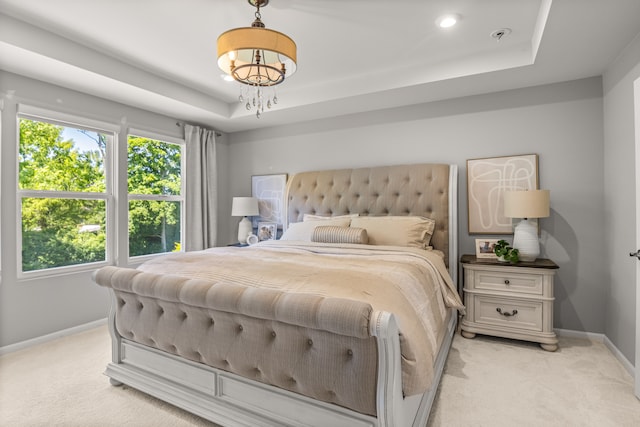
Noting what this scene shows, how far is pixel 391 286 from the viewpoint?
1.64 metres

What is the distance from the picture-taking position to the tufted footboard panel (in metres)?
1.30

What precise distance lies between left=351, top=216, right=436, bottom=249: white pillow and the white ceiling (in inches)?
50.2

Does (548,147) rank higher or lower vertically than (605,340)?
higher

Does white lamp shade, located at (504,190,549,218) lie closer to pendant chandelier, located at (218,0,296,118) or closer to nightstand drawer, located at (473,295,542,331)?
nightstand drawer, located at (473,295,542,331)

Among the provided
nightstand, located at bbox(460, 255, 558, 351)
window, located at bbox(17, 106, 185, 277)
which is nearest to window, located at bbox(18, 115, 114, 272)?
window, located at bbox(17, 106, 185, 277)

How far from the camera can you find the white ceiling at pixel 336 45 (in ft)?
7.06

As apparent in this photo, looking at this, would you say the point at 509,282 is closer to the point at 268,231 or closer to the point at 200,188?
the point at 268,231

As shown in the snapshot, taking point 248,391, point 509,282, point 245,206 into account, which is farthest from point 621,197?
point 245,206

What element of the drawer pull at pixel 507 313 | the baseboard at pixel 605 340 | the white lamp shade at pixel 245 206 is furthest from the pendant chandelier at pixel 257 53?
the baseboard at pixel 605 340

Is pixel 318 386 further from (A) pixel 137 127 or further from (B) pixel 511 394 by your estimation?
(A) pixel 137 127

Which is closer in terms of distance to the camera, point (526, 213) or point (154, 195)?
point (526, 213)

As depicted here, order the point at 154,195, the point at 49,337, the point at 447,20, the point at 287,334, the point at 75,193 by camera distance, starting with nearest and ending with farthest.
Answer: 1. the point at 287,334
2. the point at 447,20
3. the point at 49,337
4. the point at 75,193
5. the point at 154,195

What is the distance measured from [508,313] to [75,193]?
13.7 ft

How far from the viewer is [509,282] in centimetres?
276
